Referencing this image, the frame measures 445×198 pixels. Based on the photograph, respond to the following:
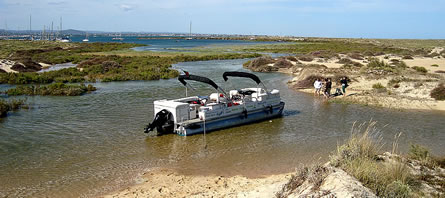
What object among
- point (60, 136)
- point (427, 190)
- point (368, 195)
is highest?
point (368, 195)

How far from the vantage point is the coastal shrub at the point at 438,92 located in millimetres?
23892

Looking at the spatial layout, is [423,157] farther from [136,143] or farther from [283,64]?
[283,64]

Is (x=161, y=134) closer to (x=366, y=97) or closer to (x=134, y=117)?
(x=134, y=117)

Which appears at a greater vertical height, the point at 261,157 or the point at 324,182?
the point at 324,182

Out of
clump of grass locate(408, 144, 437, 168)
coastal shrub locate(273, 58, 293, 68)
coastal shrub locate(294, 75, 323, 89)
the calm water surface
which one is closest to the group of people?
coastal shrub locate(294, 75, 323, 89)

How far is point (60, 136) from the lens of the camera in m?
16.4

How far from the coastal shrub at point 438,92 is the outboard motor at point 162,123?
19290 mm

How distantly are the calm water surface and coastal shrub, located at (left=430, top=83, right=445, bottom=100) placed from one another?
10.2 ft

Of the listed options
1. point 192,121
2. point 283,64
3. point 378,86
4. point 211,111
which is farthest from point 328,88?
point 283,64

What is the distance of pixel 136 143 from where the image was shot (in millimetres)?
15453

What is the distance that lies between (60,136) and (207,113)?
23.7 feet

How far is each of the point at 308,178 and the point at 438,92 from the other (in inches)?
851

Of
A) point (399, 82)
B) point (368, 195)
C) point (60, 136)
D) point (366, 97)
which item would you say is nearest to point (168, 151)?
point (60, 136)

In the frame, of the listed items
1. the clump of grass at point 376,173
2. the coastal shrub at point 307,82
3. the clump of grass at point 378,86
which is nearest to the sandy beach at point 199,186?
the clump of grass at point 376,173
